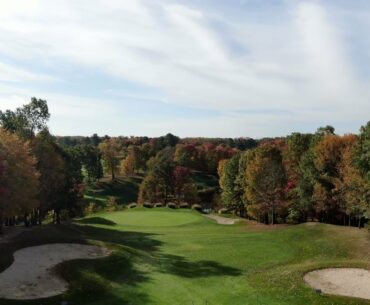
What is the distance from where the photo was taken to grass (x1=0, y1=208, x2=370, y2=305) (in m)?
27.5

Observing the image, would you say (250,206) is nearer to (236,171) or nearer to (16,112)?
(236,171)

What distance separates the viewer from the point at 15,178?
144 feet

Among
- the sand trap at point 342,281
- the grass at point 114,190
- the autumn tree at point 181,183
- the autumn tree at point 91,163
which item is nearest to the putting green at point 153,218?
the autumn tree at point 181,183

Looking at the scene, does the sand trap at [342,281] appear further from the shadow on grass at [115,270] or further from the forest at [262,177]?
the forest at [262,177]

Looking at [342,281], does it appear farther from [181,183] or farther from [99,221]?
[181,183]

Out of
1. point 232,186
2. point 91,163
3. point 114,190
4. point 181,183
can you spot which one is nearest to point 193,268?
point 232,186

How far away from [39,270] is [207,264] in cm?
1398

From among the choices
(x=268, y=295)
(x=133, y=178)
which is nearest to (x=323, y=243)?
(x=268, y=295)

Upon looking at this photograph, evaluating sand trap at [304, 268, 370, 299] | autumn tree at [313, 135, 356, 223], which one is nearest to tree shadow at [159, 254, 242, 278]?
sand trap at [304, 268, 370, 299]

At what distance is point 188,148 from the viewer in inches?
6845

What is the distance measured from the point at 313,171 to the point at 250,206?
440 inches

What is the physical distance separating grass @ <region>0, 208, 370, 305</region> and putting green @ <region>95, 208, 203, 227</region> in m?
12.6

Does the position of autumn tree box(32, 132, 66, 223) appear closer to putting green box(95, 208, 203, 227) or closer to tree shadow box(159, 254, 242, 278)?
putting green box(95, 208, 203, 227)

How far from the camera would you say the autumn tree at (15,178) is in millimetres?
42656
